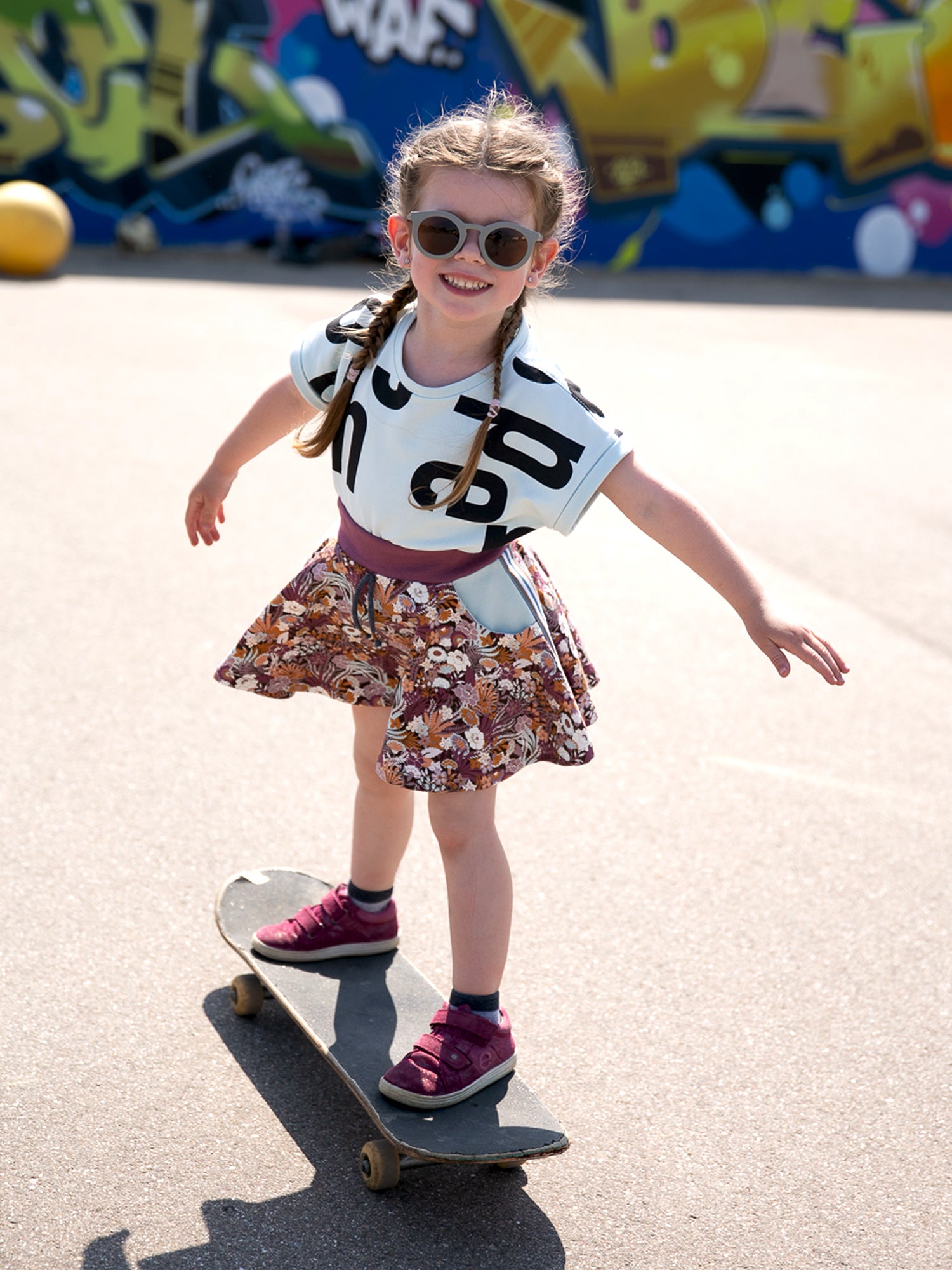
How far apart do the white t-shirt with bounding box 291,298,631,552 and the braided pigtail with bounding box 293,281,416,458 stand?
21 millimetres

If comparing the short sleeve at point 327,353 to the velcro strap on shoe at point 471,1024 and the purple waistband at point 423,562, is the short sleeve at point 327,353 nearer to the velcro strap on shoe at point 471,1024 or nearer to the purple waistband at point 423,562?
the purple waistband at point 423,562

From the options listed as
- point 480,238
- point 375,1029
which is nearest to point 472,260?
point 480,238

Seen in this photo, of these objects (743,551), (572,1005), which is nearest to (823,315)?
(743,551)

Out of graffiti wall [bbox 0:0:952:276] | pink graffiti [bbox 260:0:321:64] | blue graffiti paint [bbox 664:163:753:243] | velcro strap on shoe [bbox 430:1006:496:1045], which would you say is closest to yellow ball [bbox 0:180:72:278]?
graffiti wall [bbox 0:0:952:276]

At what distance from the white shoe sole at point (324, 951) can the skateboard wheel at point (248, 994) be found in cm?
5

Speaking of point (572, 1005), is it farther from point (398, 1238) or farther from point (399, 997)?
point (398, 1238)

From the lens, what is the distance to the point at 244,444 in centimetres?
270

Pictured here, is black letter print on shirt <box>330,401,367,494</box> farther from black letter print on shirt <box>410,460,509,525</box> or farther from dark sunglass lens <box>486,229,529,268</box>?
dark sunglass lens <box>486,229,529,268</box>

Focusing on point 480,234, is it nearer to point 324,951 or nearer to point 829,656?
point 829,656

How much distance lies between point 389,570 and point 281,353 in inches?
249

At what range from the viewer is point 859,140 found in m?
14.1

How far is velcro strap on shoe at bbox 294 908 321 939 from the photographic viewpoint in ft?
9.11

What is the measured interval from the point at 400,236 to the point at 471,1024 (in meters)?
1.39

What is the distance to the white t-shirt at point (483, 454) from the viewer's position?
2.31 m
